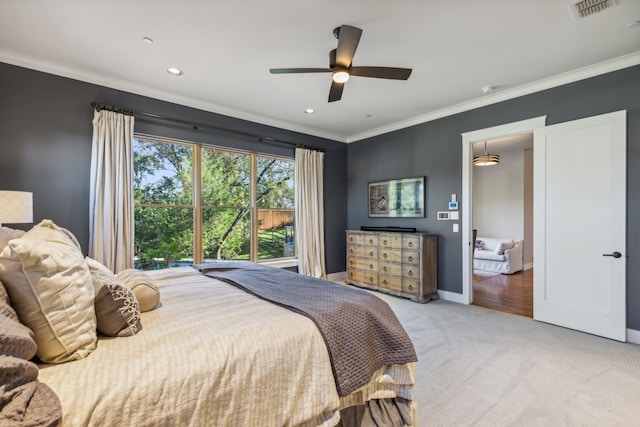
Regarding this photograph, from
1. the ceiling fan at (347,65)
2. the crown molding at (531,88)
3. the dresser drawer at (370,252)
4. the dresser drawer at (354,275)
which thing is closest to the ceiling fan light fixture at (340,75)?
the ceiling fan at (347,65)

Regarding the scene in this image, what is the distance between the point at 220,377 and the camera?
109 cm

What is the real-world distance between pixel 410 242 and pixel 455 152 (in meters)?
1.49

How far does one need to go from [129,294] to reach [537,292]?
412 cm

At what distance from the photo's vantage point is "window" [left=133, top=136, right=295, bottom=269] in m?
3.76

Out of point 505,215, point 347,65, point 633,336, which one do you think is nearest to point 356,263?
point 633,336

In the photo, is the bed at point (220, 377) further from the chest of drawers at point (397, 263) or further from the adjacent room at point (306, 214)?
the chest of drawers at point (397, 263)

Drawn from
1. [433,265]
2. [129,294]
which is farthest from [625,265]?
[129,294]

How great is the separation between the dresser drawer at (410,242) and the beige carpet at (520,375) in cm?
113

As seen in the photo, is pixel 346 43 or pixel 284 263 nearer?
pixel 346 43

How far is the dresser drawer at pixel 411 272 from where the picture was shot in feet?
13.6

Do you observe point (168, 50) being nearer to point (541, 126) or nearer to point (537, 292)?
point (541, 126)

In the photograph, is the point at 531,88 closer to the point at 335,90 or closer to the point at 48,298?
the point at 335,90

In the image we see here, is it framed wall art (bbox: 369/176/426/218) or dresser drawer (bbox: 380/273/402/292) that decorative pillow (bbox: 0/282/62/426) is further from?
framed wall art (bbox: 369/176/426/218)

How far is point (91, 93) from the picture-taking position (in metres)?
3.30
